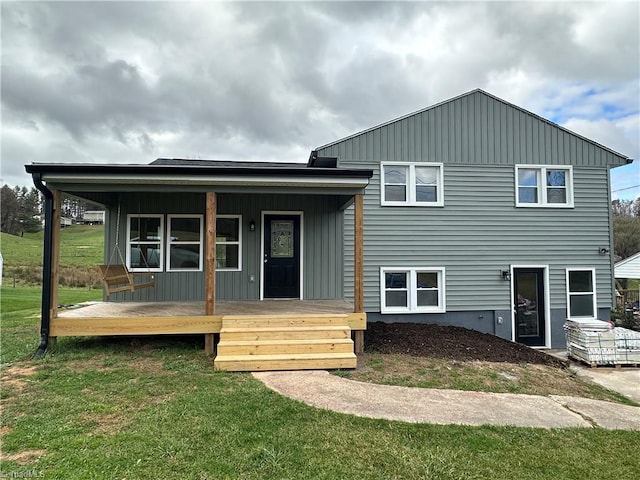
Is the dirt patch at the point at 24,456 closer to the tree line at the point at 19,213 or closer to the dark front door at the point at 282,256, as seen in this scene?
the dark front door at the point at 282,256

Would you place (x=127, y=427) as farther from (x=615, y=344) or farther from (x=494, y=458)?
(x=615, y=344)

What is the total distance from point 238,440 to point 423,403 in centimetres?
217

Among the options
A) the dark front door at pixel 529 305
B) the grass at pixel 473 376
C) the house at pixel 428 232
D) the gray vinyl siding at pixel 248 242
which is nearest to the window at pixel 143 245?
the house at pixel 428 232

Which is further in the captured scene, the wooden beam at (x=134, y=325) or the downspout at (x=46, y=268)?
the wooden beam at (x=134, y=325)

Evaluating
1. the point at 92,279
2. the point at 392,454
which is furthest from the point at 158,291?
the point at 92,279

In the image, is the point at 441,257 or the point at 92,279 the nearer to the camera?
the point at 441,257

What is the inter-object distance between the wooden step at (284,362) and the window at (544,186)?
6.55 metres

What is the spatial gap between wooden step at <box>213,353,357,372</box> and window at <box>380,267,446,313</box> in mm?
3485

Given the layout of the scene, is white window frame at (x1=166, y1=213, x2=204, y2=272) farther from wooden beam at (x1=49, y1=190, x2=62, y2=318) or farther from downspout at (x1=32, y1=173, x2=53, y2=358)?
downspout at (x1=32, y1=173, x2=53, y2=358)

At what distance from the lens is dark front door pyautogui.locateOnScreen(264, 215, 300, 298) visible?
8367mm

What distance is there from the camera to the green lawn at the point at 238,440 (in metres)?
2.67

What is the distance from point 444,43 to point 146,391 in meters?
12.2

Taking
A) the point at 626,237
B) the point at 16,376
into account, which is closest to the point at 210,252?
the point at 16,376

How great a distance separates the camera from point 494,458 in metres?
2.93
